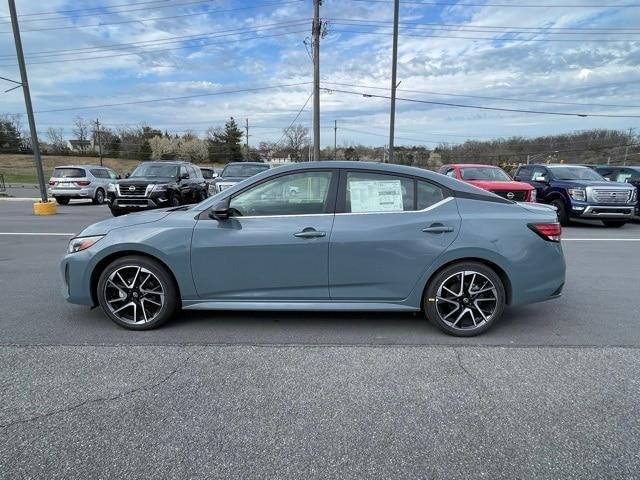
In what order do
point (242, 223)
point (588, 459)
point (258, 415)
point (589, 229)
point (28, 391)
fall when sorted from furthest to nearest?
point (589, 229) → point (242, 223) → point (28, 391) → point (258, 415) → point (588, 459)

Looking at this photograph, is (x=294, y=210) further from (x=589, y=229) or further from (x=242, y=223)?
(x=589, y=229)

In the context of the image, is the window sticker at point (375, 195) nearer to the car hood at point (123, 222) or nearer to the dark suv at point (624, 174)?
the car hood at point (123, 222)

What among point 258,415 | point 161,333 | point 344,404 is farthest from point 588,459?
point 161,333

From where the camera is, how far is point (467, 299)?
388cm

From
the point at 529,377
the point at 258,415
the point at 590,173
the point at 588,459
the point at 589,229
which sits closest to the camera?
the point at 588,459

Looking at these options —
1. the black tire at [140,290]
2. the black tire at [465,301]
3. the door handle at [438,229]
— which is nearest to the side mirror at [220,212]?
the black tire at [140,290]

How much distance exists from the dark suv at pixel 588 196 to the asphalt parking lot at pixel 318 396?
7.98 metres

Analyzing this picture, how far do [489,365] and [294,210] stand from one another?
6.97 feet

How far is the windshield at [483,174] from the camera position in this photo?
1285 centimetres

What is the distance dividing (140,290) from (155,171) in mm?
11756

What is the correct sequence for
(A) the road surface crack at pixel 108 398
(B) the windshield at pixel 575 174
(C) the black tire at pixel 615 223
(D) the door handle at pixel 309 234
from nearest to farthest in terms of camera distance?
(A) the road surface crack at pixel 108 398
(D) the door handle at pixel 309 234
(C) the black tire at pixel 615 223
(B) the windshield at pixel 575 174

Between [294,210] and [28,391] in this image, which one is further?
[294,210]

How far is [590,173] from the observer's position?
41.9ft

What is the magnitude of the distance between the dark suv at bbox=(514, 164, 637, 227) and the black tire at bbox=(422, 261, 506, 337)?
951 cm
